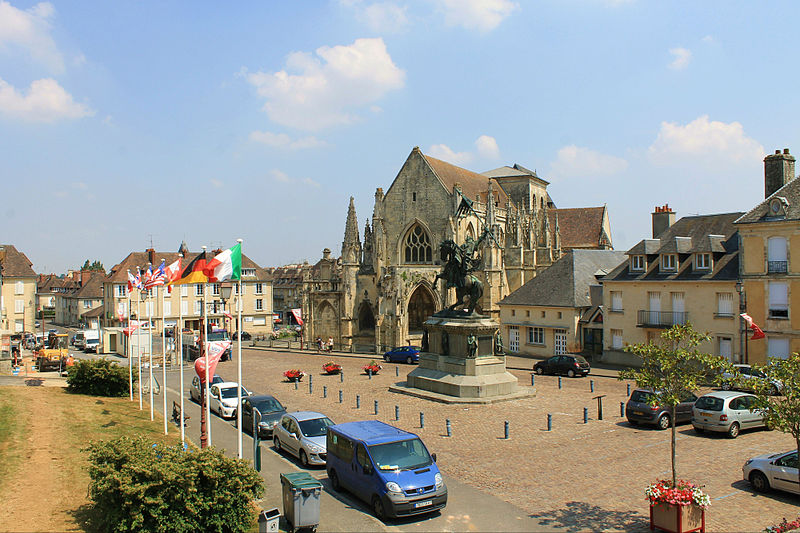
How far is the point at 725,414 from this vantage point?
16.9 metres

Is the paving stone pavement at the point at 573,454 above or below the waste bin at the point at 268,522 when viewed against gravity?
below

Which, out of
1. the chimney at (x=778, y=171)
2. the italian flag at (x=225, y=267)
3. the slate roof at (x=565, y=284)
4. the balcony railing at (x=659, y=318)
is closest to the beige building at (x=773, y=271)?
the chimney at (x=778, y=171)

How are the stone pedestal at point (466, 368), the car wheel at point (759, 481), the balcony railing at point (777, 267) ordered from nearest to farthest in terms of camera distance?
the car wheel at point (759, 481)
the stone pedestal at point (466, 368)
the balcony railing at point (777, 267)

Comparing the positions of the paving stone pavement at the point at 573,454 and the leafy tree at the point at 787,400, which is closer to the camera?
the leafy tree at the point at 787,400

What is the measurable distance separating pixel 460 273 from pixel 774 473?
50.7 ft

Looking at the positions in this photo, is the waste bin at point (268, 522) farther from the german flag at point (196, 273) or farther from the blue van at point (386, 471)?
the german flag at point (196, 273)

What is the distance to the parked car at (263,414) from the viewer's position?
18359 millimetres

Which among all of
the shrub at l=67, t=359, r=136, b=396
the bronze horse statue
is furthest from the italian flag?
the bronze horse statue

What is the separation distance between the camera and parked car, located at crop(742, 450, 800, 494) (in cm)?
1181

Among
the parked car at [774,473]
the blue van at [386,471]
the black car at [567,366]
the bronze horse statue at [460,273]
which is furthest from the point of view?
the black car at [567,366]

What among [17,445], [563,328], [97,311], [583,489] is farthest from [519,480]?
[97,311]

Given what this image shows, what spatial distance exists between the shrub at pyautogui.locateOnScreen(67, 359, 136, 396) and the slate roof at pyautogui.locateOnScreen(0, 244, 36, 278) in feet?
113

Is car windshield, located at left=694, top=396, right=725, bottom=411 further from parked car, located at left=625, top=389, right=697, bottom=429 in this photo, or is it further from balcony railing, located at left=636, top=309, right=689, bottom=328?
balcony railing, located at left=636, top=309, right=689, bottom=328

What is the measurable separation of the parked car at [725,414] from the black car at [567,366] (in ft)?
39.2
